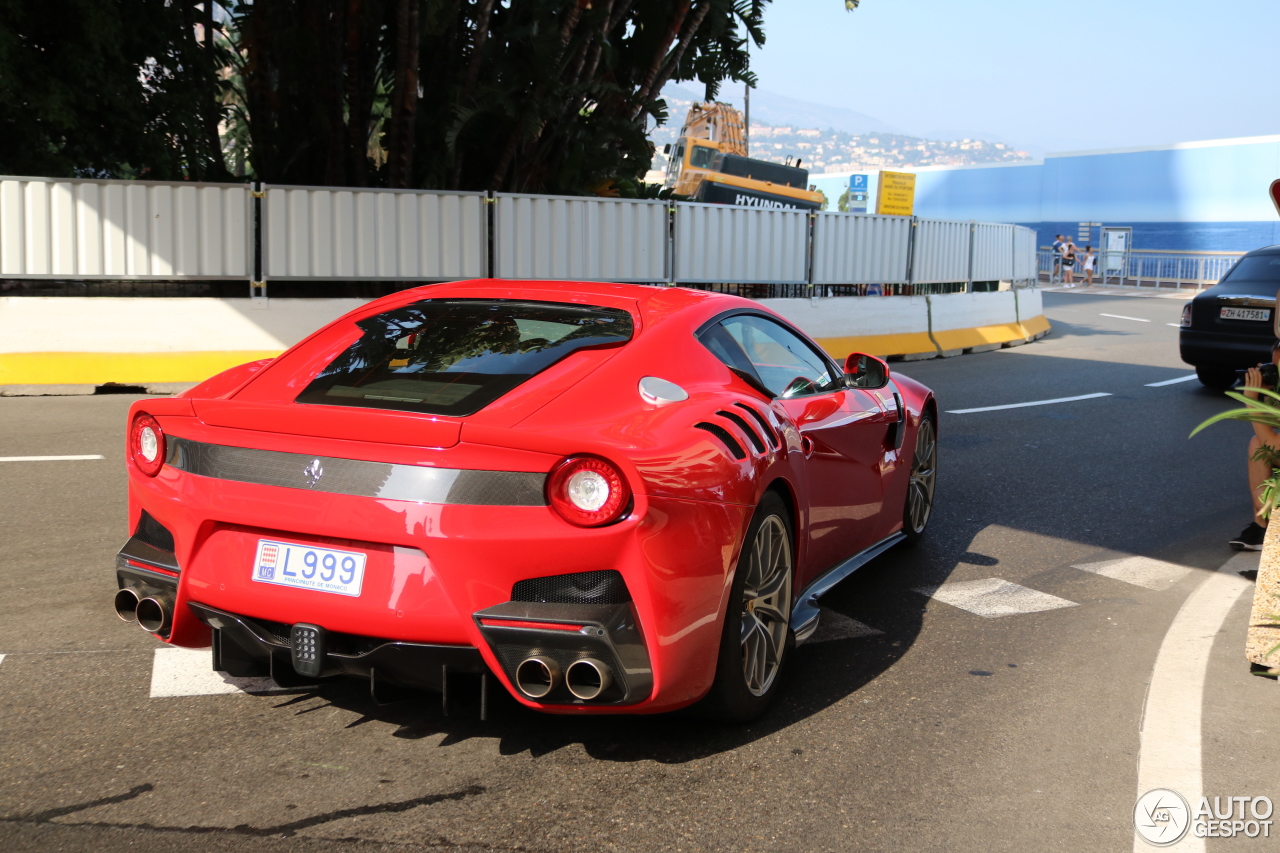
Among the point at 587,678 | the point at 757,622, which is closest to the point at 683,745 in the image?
the point at 757,622

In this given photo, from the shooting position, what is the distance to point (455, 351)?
3979mm

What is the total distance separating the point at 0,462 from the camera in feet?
25.3

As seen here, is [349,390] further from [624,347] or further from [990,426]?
[990,426]

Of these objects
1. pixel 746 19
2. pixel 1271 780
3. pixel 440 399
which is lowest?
pixel 1271 780

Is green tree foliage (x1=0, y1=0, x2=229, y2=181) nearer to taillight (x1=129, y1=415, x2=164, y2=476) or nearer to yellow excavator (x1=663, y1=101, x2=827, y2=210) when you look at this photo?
yellow excavator (x1=663, y1=101, x2=827, y2=210)

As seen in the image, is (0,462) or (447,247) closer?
(0,462)

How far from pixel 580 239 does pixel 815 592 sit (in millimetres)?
10436

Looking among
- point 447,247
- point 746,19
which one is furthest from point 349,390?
point 746,19

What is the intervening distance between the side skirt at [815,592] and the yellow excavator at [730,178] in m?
20.4

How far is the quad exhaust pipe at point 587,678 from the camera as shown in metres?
3.17

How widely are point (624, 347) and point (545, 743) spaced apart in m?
1.24

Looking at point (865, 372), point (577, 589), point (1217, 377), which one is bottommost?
point (577, 589)

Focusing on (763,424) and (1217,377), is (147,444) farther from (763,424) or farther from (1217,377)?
(1217,377)

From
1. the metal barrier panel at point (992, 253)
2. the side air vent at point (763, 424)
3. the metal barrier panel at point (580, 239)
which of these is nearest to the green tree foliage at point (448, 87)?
the metal barrier panel at point (580, 239)
